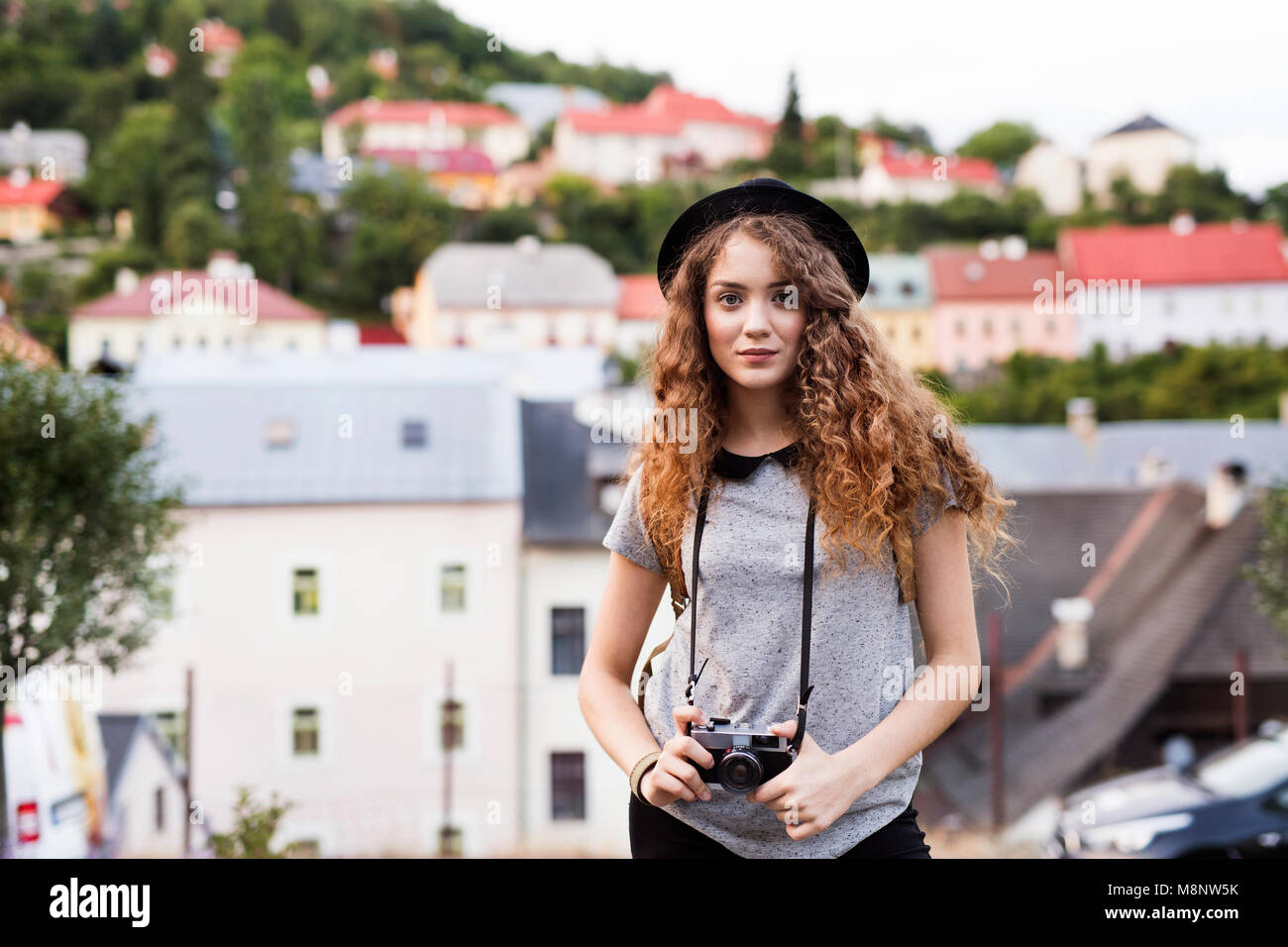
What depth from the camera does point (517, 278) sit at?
4516 cm

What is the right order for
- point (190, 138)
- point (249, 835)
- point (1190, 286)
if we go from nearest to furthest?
point (249, 835) → point (190, 138) → point (1190, 286)

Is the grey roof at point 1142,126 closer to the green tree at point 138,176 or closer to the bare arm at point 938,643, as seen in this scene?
the green tree at point 138,176

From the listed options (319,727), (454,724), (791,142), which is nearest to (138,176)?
(791,142)

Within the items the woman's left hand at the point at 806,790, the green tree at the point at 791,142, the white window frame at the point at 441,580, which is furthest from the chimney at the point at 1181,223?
the woman's left hand at the point at 806,790

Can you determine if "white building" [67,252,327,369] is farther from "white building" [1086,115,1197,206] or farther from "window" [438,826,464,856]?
"white building" [1086,115,1197,206]

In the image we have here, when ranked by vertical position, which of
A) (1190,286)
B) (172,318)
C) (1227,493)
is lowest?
(1227,493)

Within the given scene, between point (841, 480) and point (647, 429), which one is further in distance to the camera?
point (647, 429)

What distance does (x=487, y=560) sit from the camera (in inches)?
688

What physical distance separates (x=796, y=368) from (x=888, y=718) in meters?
0.35

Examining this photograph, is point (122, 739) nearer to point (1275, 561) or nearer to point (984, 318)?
point (1275, 561)

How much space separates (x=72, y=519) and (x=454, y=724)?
8.50 meters
